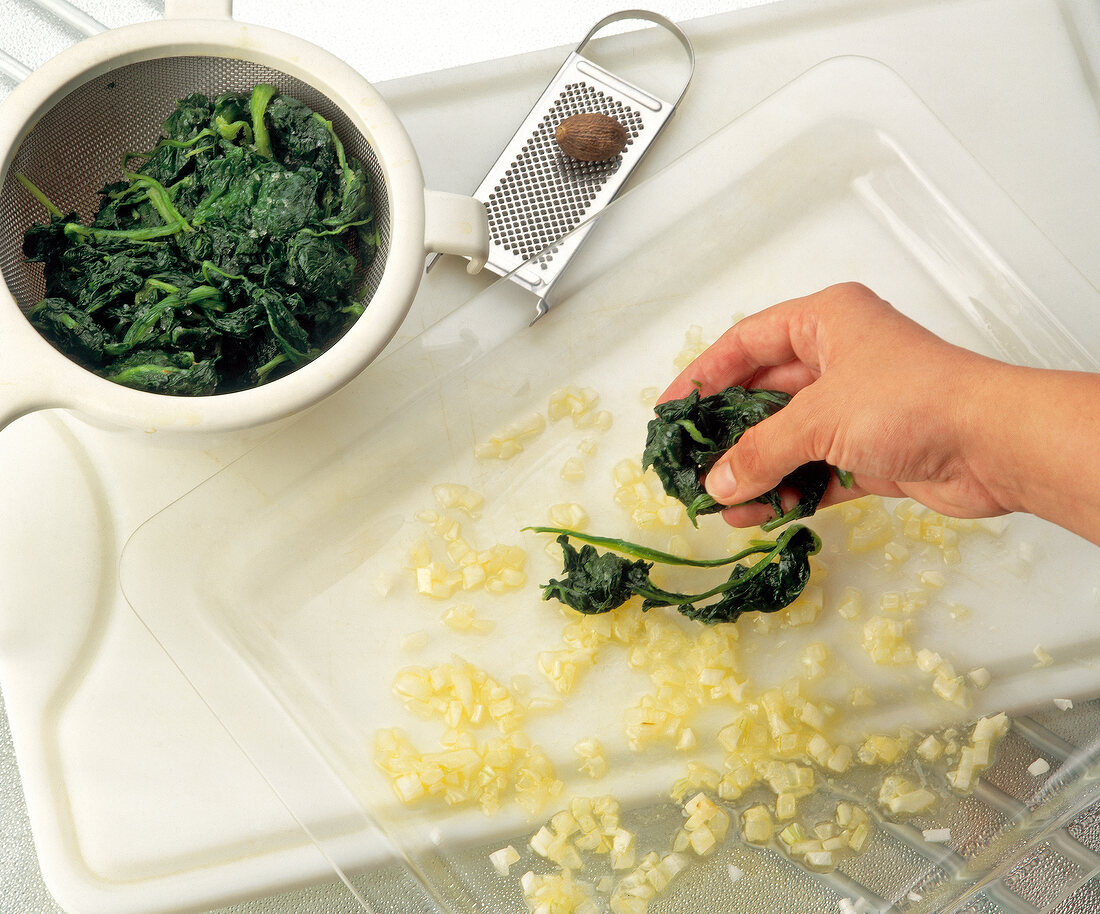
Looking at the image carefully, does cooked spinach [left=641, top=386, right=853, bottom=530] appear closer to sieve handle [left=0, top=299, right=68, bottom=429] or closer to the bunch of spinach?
the bunch of spinach

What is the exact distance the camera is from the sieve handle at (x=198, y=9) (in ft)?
4.45

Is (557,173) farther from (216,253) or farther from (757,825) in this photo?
(757,825)

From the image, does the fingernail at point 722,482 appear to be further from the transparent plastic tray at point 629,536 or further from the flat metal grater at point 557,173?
the flat metal grater at point 557,173

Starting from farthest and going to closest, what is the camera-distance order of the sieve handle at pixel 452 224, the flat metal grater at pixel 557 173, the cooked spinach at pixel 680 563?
the flat metal grater at pixel 557 173, the cooked spinach at pixel 680 563, the sieve handle at pixel 452 224

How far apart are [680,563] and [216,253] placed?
34.8 inches

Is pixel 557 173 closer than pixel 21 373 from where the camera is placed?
No

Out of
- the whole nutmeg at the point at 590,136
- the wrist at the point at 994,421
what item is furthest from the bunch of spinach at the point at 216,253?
the wrist at the point at 994,421

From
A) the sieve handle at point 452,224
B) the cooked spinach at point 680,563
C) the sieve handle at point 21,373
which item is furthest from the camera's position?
the cooked spinach at point 680,563

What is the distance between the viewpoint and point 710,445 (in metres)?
1.55

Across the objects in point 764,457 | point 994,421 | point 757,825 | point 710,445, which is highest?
point 994,421

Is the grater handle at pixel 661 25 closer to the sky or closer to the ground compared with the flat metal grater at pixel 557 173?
closer to the sky

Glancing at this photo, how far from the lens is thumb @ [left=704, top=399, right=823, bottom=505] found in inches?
52.7

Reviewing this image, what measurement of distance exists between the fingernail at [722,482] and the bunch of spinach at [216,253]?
0.61 m

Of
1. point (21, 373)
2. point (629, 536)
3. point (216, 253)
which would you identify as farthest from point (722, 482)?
point (21, 373)
